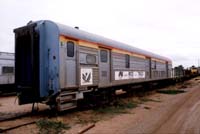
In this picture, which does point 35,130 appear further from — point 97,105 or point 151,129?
point 97,105

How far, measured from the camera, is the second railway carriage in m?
9.57

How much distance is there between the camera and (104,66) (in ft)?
42.3

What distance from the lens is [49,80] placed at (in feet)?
31.1

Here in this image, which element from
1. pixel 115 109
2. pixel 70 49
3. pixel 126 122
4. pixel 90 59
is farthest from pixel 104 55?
pixel 126 122

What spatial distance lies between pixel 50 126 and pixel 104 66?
5.23 m

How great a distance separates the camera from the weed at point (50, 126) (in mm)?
7839

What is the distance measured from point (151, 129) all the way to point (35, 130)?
347 cm

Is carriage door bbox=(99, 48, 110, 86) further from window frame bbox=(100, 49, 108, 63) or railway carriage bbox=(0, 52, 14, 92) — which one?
railway carriage bbox=(0, 52, 14, 92)

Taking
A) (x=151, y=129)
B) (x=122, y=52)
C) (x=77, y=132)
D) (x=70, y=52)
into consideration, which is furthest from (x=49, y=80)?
(x=122, y=52)

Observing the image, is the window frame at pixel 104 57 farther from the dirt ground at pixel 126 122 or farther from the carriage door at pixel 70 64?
the dirt ground at pixel 126 122

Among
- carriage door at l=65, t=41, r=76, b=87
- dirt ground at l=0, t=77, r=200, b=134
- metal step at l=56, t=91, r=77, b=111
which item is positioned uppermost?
carriage door at l=65, t=41, r=76, b=87

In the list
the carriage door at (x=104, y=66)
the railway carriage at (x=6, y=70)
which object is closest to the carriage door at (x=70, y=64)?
the carriage door at (x=104, y=66)

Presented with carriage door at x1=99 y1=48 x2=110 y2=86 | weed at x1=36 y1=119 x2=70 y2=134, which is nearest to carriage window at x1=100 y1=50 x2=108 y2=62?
carriage door at x1=99 y1=48 x2=110 y2=86

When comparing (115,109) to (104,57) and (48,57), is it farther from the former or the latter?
(48,57)
